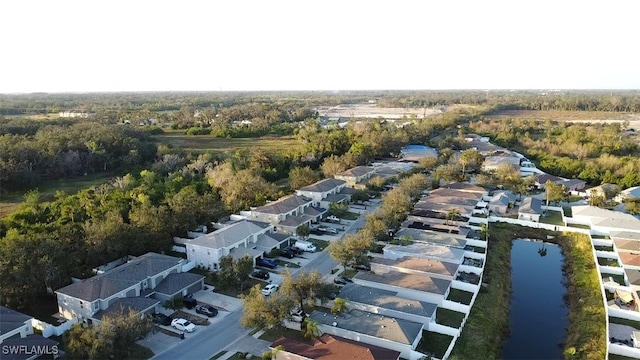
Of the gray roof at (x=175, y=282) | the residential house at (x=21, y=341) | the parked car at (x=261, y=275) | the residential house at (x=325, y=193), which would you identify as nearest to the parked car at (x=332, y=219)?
the residential house at (x=325, y=193)

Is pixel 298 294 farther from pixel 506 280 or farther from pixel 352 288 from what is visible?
pixel 506 280

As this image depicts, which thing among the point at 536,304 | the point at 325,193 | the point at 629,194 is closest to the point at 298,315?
the point at 536,304

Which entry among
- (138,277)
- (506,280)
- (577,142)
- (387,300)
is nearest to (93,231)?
(138,277)

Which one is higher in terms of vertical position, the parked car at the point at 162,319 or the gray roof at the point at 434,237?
the gray roof at the point at 434,237

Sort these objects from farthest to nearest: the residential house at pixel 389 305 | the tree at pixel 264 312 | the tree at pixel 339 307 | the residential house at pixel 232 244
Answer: the residential house at pixel 232 244
the residential house at pixel 389 305
the tree at pixel 339 307
the tree at pixel 264 312

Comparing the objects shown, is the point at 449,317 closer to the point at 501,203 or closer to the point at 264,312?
the point at 264,312

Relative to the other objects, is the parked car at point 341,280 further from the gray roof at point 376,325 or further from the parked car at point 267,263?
the parked car at point 267,263
